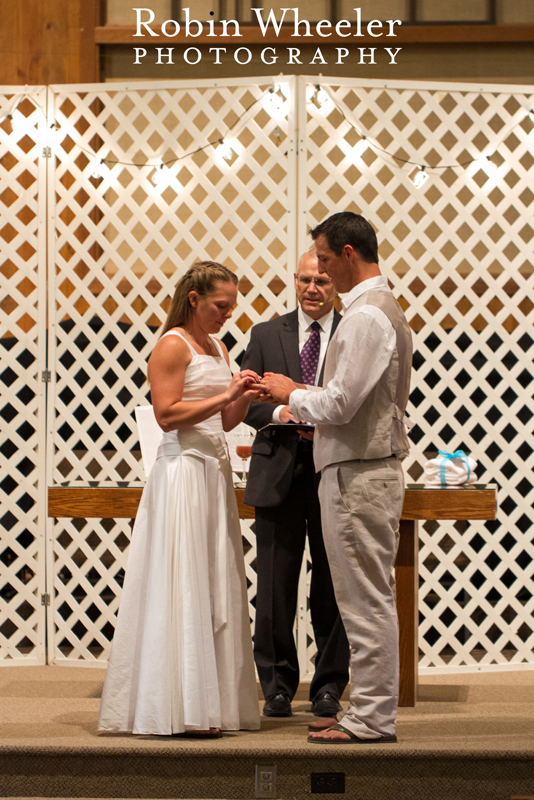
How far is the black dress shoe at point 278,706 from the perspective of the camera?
2406mm

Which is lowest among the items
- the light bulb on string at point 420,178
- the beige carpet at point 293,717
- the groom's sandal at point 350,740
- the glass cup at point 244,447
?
the beige carpet at point 293,717

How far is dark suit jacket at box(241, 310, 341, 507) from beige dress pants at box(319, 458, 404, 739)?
1.34 feet

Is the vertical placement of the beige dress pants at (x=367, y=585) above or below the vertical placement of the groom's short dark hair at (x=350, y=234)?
below

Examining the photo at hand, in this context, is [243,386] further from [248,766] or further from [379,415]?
[248,766]

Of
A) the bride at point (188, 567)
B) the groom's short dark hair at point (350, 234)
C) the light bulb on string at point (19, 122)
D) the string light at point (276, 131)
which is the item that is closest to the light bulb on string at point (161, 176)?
the string light at point (276, 131)

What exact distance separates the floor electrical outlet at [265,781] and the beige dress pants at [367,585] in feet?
0.71

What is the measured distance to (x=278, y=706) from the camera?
7.92 ft

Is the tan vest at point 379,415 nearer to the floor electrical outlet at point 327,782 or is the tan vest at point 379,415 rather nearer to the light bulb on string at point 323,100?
the floor electrical outlet at point 327,782

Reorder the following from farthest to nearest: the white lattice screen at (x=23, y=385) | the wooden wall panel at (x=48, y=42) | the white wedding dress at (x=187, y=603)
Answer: the wooden wall panel at (x=48, y=42), the white lattice screen at (x=23, y=385), the white wedding dress at (x=187, y=603)

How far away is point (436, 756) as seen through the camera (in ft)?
6.55

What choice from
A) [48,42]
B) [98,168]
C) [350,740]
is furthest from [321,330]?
[48,42]

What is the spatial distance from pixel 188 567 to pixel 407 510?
0.79 m

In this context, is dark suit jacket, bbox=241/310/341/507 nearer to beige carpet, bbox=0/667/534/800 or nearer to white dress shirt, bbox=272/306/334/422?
white dress shirt, bbox=272/306/334/422

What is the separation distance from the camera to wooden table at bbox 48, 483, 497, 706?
2.56 meters
